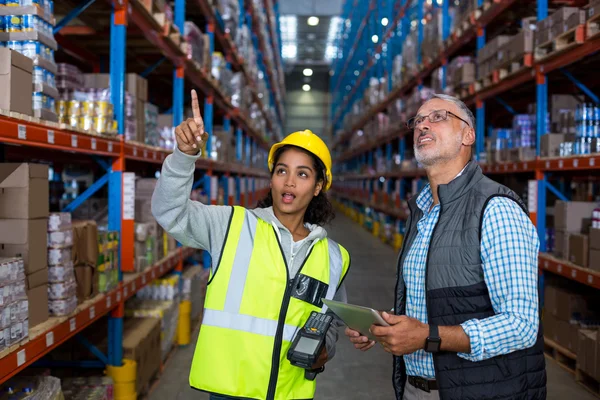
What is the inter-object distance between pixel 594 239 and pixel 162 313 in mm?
3628

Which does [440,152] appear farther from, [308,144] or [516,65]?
[516,65]

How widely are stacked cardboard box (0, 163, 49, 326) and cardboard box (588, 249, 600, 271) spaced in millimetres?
3919

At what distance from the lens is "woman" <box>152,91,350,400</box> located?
188 cm

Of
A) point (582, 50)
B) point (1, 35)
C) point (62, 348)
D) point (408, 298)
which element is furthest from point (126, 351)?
point (582, 50)

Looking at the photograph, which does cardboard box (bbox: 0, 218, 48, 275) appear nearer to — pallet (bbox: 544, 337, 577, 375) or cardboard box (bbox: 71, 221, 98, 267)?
cardboard box (bbox: 71, 221, 98, 267)

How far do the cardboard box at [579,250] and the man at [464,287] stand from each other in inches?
118

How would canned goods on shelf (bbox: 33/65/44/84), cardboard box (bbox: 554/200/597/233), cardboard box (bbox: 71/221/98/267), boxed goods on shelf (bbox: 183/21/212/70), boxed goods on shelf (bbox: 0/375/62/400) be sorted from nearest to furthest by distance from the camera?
boxed goods on shelf (bbox: 0/375/62/400) < canned goods on shelf (bbox: 33/65/44/84) < cardboard box (bbox: 71/221/98/267) < cardboard box (bbox: 554/200/597/233) < boxed goods on shelf (bbox: 183/21/212/70)

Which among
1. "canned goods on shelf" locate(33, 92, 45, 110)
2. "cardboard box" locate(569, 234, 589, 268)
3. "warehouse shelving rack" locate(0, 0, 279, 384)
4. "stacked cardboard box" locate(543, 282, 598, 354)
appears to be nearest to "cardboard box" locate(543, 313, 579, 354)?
"stacked cardboard box" locate(543, 282, 598, 354)

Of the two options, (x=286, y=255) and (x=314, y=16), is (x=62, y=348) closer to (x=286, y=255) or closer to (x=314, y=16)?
(x=286, y=255)

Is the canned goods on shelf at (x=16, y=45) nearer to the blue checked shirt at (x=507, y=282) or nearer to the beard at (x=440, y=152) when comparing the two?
the beard at (x=440, y=152)

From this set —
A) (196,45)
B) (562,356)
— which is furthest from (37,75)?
(562,356)

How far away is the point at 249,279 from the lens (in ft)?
6.40

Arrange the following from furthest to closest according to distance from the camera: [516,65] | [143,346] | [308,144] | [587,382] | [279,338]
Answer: [516,65] < [587,382] < [143,346] < [308,144] < [279,338]

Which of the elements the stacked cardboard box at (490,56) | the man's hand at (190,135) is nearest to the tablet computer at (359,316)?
the man's hand at (190,135)
